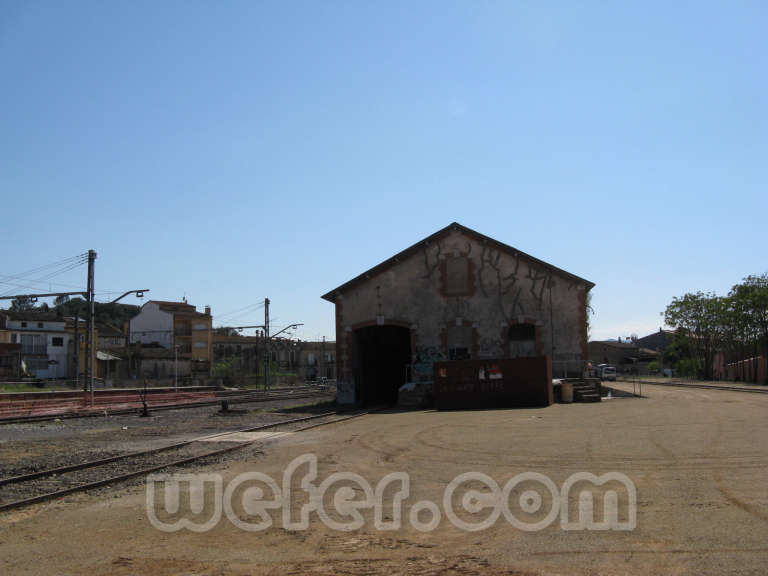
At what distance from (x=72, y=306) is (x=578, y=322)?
127 metres

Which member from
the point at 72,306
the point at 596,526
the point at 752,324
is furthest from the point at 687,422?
the point at 72,306

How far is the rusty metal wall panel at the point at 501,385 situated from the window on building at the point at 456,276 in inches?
258

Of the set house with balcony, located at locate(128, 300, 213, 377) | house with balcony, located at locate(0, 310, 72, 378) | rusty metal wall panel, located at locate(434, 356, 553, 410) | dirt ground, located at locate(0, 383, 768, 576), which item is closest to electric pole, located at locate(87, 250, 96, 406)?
rusty metal wall panel, located at locate(434, 356, 553, 410)

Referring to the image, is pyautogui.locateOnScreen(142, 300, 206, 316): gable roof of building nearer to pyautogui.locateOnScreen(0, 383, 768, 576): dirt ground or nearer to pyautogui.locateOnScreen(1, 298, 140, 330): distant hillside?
pyautogui.locateOnScreen(1, 298, 140, 330): distant hillside

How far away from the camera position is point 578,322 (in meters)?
32.9

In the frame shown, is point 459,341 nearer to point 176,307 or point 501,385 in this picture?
point 501,385

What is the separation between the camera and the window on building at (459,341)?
111 ft

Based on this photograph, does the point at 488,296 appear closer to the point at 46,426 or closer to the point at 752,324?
the point at 46,426

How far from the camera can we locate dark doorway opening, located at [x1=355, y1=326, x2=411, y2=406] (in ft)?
119

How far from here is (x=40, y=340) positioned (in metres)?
73.5

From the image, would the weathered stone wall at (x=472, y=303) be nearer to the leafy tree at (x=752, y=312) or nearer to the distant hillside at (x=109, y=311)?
the leafy tree at (x=752, y=312)

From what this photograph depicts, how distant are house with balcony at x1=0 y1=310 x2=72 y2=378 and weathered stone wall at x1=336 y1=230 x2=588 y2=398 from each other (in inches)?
1948

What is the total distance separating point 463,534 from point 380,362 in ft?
110

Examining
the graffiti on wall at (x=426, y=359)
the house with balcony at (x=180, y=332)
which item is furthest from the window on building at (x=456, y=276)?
the house with balcony at (x=180, y=332)
